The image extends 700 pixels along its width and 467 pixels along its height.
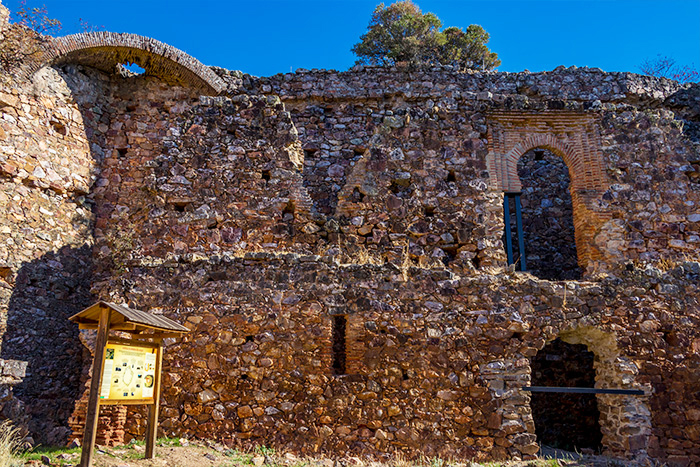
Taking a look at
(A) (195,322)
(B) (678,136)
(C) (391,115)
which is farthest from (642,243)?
(A) (195,322)

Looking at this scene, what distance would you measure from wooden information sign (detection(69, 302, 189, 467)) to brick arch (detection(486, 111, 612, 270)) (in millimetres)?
6400

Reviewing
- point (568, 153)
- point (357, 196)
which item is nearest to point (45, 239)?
point (357, 196)

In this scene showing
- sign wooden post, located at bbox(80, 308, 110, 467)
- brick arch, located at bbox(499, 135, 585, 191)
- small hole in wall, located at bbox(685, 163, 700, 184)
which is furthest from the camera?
small hole in wall, located at bbox(685, 163, 700, 184)

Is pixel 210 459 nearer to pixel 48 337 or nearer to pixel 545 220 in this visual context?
pixel 48 337

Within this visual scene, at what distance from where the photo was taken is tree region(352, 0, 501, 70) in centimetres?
1795

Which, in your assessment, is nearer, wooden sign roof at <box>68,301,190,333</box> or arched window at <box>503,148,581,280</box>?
wooden sign roof at <box>68,301,190,333</box>

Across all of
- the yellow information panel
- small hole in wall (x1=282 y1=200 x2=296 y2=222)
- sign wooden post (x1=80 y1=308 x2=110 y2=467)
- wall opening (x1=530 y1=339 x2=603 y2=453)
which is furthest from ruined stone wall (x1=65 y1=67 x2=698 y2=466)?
wall opening (x1=530 y1=339 x2=603 y2=453)

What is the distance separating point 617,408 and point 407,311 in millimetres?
3122

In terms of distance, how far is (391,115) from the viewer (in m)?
10.7

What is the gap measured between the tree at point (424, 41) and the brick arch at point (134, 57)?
696 cm

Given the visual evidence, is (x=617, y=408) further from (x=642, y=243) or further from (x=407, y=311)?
(x=642, y=243)

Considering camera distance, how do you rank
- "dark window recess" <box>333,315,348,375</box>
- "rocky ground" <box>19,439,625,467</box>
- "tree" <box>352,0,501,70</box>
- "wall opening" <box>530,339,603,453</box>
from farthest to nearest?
"tree" <box>352,0,501,70</box> → "wall opening" <box>530,339,603,453</box> → "dark window recess" <box>333,315,348,375</box> → "rocky ground" <box>19,439,625,467</box>

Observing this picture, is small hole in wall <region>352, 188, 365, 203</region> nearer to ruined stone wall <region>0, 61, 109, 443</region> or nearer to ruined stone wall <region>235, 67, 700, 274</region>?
ruined stone wall <region>235, 67, 700, 274</region>

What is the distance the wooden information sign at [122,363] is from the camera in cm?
542
